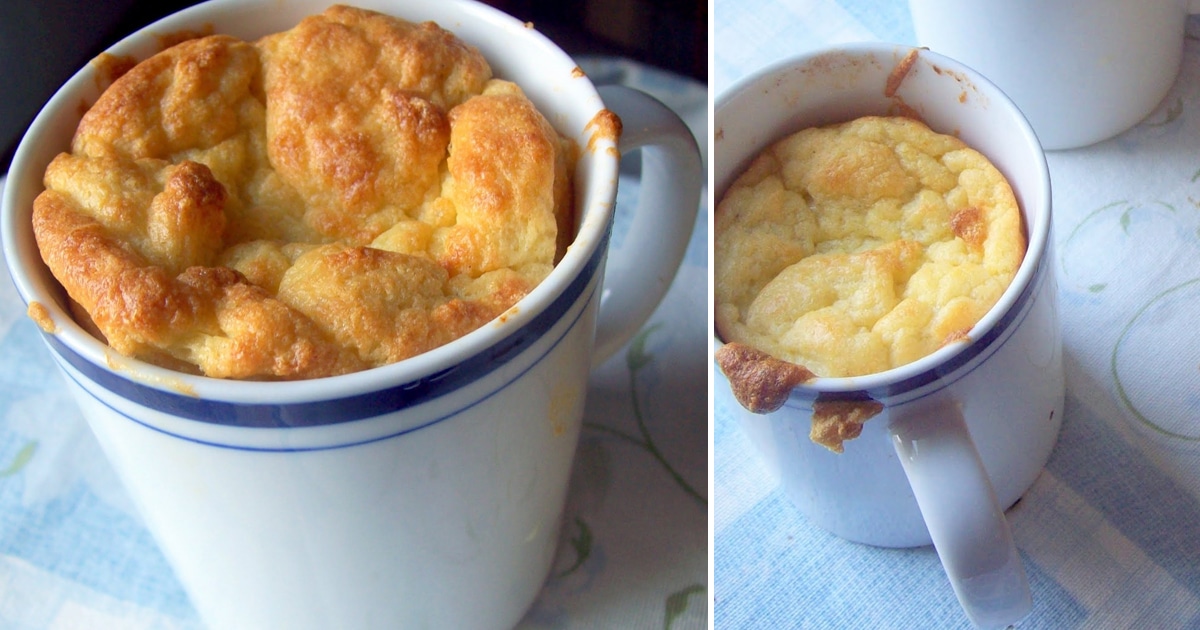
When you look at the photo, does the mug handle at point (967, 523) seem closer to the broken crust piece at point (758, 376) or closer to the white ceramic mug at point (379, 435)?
the broken crust piece at point (758, 376)

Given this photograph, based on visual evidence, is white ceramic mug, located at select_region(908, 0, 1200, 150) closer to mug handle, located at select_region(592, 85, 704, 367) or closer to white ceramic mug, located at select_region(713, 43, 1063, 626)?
white ceramic mug, located at select_region(713, 43, 1063, 626)

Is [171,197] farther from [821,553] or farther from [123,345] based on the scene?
[821,553]

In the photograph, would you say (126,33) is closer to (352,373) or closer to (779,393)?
(352,373)

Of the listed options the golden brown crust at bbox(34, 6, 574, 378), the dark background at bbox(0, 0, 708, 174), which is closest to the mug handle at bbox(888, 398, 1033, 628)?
the golden brown crust at bbox(34, 6, 574, 378)

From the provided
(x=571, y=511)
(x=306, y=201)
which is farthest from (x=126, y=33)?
(x=571, y=511)

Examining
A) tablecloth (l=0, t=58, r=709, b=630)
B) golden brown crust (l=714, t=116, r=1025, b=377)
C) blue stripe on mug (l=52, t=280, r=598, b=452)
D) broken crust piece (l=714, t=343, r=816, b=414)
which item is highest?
blue stripe on mug (l=52, t=280, r=598, b=452)

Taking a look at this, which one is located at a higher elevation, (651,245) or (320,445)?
(320,445)
